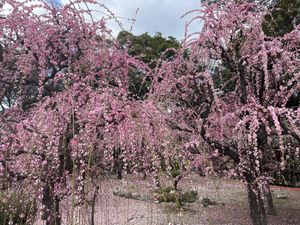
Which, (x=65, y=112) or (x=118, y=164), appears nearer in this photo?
(x=65, y=112)

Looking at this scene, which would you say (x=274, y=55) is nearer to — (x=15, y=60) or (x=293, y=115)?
(x=293, y=115)

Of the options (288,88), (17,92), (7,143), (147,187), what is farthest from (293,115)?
(17,92)

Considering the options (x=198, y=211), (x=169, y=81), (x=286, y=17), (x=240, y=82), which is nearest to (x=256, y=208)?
(x=240, y=82)

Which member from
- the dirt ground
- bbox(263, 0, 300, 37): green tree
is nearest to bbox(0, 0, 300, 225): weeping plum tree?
the dirt ground

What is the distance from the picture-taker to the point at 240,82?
393 centimetres

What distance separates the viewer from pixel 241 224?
230 inches

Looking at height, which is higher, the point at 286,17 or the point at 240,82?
the point at 286,17

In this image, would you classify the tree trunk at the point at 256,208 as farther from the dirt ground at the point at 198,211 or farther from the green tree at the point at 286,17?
the green tree at the point at 286,17

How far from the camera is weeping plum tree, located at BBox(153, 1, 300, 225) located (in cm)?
360

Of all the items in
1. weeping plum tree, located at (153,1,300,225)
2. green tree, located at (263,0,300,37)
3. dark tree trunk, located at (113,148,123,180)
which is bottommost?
dark tree trunk, located at (113,148,123,180)

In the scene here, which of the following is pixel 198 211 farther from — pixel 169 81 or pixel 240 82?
pixel 240 82

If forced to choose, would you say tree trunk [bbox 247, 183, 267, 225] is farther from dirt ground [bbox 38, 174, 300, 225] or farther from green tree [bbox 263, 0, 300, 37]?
green tree [bbox 263, 0, 300, 37]

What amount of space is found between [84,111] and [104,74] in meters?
0.89

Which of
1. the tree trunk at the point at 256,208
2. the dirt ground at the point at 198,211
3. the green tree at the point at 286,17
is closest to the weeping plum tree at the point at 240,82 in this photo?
→ the tree trunk at the point at 256,208
